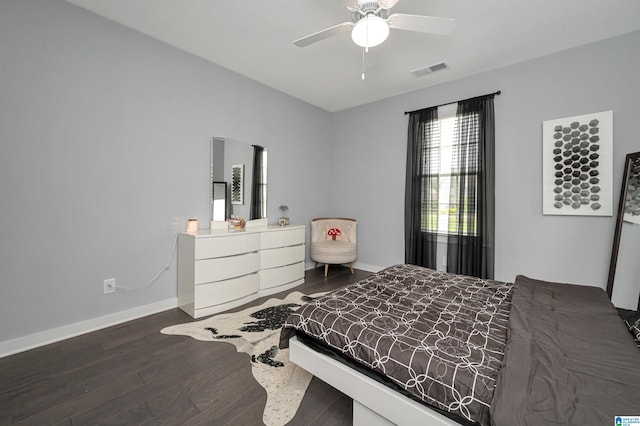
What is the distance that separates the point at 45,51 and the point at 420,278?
3513mm

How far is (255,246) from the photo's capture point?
3039mm

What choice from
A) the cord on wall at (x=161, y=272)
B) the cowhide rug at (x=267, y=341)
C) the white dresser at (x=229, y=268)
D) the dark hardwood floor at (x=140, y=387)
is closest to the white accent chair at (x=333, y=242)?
the white dresser at (x=229, y=268)

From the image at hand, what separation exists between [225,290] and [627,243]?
12.8 ft

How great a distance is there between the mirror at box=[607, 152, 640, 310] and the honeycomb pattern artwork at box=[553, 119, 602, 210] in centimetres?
19

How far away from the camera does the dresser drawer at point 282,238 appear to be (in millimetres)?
3174

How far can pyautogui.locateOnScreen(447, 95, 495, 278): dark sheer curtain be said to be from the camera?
314 cm

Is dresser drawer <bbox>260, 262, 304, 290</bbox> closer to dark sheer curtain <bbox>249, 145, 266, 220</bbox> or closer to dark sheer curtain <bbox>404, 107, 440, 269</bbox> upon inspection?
dark sheer curtain <bbox>249, 145, 266, 220</bbox>

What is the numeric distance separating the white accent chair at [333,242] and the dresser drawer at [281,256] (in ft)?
1.26

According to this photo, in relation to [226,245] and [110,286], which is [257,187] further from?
[110,286]

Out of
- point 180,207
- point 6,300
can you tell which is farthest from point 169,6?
point 6,300

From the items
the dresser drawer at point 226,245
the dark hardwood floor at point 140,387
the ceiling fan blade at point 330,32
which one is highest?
the ceiling fan blade at point 330,32

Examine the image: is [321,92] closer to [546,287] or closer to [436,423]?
[546,287]

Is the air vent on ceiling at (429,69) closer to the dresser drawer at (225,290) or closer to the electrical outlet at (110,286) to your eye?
the dresser drawer at (225,290)

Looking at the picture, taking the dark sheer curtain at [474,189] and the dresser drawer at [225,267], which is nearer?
the dresser drawer at [225,267]
